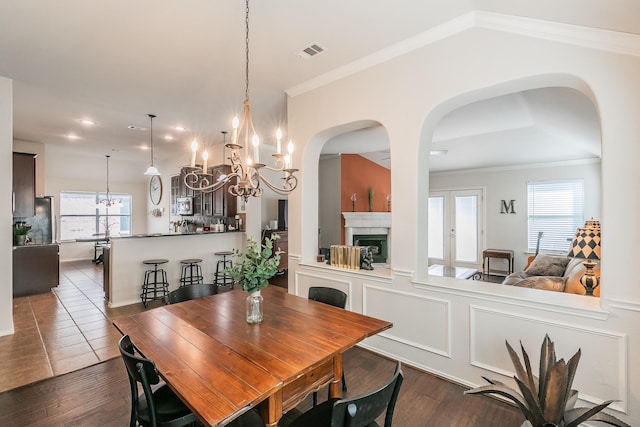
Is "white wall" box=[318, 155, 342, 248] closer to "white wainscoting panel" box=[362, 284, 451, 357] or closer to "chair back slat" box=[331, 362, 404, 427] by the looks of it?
"white wainscoting panel" box=[362, 284, 451, 357]

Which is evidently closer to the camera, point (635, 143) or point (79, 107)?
point (635, 143)

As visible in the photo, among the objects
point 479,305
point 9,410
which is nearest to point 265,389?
point 479,305

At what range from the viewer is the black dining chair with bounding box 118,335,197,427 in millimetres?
1411

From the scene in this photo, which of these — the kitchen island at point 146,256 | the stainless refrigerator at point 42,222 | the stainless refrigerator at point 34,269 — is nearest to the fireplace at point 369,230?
the kitchen island at point 146,256

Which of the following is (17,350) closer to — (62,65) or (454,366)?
(62,65)

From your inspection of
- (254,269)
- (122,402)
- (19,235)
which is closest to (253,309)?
(254,269)

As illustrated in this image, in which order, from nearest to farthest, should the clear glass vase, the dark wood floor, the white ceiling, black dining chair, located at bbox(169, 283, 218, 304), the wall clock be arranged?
the clear glass vase, the dark wood floor, the white ceiling, black dining chair, located at bbox(169, 283, 218, 304), the wall clock

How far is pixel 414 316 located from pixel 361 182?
15.5 feet

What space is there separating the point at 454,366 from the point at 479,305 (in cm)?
61

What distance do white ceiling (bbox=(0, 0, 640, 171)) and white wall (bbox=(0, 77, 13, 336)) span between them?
0.92 feet

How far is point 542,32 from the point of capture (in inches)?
83.2

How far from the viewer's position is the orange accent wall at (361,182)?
683 centimetres

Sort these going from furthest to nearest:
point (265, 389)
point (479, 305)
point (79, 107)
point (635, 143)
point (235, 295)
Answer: point (79, 107) < point (235, 295) < point (479, 305) < point (635, 143) < point (265, 389)

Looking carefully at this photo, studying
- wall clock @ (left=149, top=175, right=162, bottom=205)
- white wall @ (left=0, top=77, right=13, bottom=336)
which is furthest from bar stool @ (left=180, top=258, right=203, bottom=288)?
wall clock @ (left=149, top=175, right=162, bottom=205)
